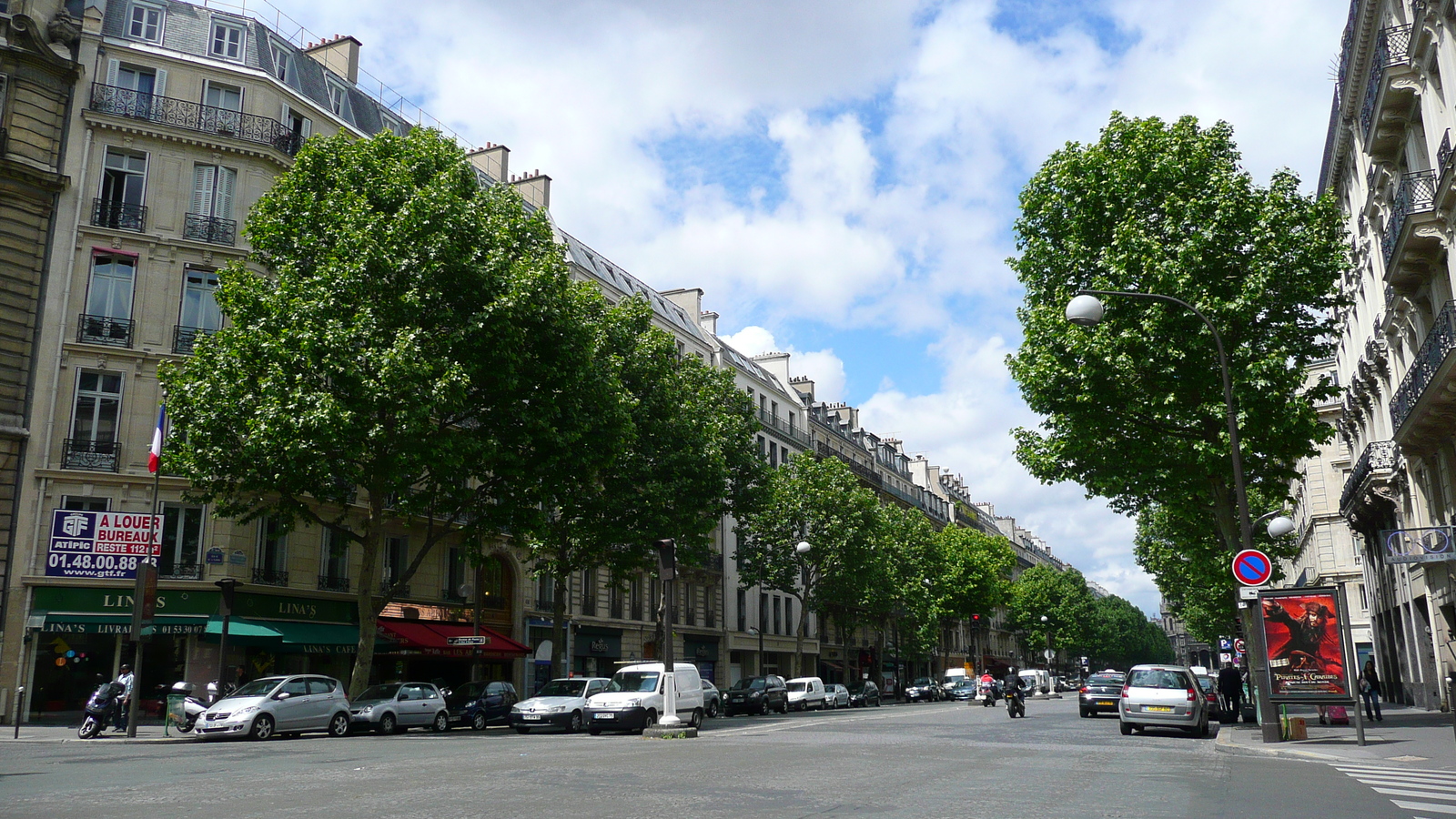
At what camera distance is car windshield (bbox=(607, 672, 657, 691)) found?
26359mm

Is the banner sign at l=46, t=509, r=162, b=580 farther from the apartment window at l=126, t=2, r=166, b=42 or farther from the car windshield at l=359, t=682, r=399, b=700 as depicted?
the apartment window at l=126, t=2, r=166, b=42

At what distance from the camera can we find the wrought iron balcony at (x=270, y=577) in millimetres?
30594

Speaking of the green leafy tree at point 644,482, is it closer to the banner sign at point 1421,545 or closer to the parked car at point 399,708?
the parked car at point 399,708

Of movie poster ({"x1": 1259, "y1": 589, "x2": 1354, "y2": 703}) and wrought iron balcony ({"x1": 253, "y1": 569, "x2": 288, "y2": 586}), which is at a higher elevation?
wrought iron balcony ({"x1": 253, "y1": 569, "x2": 288, "y2": 586})

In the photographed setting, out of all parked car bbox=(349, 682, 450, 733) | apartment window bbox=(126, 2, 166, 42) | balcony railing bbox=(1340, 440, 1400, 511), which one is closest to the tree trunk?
parked car bbox=(349, 682, 450, 733)

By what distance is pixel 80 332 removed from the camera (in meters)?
29.7

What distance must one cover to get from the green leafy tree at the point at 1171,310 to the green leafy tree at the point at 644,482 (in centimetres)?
1239

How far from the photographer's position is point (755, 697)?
43.6m

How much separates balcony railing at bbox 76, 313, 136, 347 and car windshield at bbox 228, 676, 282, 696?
12488 millimetres

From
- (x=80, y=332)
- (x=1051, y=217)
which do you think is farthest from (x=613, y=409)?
(x=80, y=332)

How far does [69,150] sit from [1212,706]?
34076 millimetres

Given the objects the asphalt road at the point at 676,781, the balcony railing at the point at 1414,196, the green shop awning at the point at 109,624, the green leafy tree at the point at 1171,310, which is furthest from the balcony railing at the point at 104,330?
the balcony railing at the point at 1414,196

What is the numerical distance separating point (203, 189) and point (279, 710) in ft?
56.4

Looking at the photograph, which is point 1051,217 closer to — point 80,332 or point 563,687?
point 563,687
